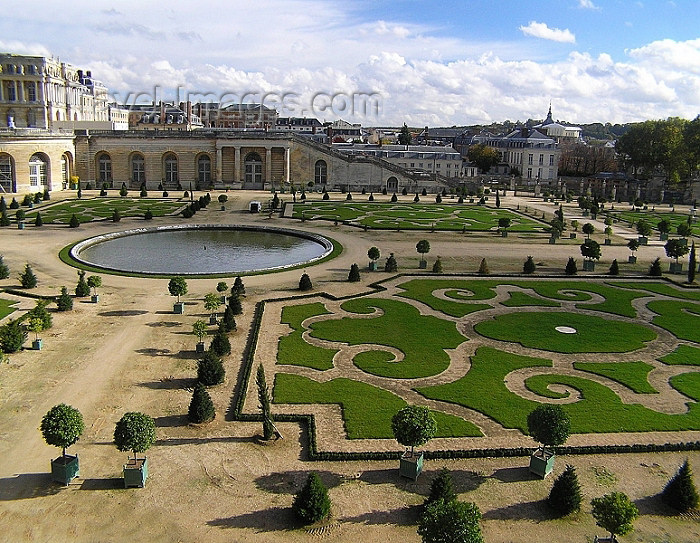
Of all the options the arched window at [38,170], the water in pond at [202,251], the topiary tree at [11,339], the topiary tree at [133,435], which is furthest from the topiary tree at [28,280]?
the arched window at [38,170]

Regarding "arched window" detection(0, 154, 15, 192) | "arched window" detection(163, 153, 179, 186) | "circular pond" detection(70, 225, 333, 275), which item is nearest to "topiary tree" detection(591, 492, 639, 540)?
"circular pond" detection(70, 225, 333, 275)

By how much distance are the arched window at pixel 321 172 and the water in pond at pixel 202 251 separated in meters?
34.6

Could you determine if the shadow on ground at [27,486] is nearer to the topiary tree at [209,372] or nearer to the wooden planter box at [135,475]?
the wooden planter box at [135,475]

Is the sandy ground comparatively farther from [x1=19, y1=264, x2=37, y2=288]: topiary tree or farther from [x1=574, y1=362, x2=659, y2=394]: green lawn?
[x1=19, y1=264, x2=37, y2=288]: topiary tree

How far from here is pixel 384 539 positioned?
535 inches

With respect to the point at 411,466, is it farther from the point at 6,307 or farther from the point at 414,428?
the point at 6,307

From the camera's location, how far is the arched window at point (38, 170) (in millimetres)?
69500

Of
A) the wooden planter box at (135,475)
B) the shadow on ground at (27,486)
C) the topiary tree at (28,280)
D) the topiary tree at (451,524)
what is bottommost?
the shadow on ground at (27,486)

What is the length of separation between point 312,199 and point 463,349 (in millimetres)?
51433

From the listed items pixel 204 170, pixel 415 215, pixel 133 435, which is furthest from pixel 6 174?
pixel 133 435

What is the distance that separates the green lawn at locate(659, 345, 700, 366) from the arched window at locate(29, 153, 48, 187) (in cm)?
6611

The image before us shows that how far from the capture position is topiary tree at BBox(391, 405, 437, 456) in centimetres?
1586

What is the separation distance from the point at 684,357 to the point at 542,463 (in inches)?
473

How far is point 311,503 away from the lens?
1387 centimetres
